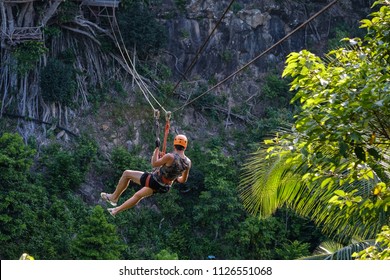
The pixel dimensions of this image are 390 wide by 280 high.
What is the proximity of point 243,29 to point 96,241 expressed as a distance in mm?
9086

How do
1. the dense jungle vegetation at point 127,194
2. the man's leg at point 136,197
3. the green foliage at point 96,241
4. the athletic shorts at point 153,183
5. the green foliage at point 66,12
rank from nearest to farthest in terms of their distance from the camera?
the athletic shorts at point 153,183 → the man's leg at point 136,197 → the green foliage at point 96,241 → the dense jungle vegetation at point 127,194 → the green foliage at point 66,12

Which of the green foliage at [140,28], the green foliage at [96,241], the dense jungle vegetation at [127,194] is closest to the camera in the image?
the green foliage at [96,241]

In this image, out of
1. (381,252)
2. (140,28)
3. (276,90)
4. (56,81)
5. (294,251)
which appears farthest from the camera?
(276,90)

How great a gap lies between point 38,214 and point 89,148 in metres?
2.38

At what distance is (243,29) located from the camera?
29.0m

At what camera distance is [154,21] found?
2655 centimetres

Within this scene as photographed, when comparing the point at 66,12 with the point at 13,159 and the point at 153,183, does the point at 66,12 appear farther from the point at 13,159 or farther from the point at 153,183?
the point at 153,183

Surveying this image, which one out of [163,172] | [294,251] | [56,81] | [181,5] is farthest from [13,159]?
[163,172]

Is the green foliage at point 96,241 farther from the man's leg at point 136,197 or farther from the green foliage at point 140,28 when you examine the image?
the man's leg at point 136,197

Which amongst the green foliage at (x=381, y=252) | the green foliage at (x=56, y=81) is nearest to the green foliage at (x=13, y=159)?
the green foliage at (x=56, y=81)

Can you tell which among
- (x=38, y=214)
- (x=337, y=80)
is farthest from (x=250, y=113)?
(x=337, y=80)

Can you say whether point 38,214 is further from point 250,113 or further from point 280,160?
point 280,160

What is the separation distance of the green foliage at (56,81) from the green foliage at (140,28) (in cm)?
180

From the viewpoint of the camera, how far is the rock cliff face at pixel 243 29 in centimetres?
2822
